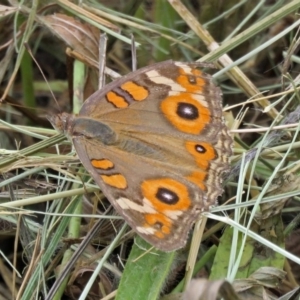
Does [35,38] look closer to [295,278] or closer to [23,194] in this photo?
[23,194]

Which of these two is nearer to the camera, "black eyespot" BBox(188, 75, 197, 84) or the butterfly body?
the butterfly body

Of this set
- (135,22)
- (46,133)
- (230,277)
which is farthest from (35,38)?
(230,277)

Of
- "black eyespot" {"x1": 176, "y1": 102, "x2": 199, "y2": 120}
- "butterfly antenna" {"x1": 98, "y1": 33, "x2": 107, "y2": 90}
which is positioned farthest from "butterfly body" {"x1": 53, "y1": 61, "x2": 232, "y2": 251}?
"butterfly antenna" {"x1": 98, "y1": 33, "x2": 107, "y2": 90}

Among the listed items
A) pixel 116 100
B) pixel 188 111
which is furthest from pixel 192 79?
pixel 116 100

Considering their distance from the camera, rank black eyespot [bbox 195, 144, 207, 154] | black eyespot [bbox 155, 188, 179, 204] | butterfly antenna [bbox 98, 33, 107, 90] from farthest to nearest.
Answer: butterfly antenna [bbox 98, 33, 107, 90] < black eyespot [bbox 195, 144, 207, 154] < black eyespot [bbox 155, 188, 179, 204]

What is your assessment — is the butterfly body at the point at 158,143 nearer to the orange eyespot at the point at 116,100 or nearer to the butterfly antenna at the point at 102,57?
the orange eyespot at the point at 116,100

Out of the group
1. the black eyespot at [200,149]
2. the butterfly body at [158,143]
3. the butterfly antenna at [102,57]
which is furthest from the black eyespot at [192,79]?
the butterfly antenna at [102,57]

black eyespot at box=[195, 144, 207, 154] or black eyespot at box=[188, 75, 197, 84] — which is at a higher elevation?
black eyespot at box=[188, 75, 197, 84]

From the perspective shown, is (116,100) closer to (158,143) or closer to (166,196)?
(158,143)

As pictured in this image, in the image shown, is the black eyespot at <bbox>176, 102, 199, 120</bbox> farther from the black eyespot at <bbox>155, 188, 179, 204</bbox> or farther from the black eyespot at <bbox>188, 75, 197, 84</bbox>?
the black eyespot at <bbox>155, 188, 179, 204</bbox>
